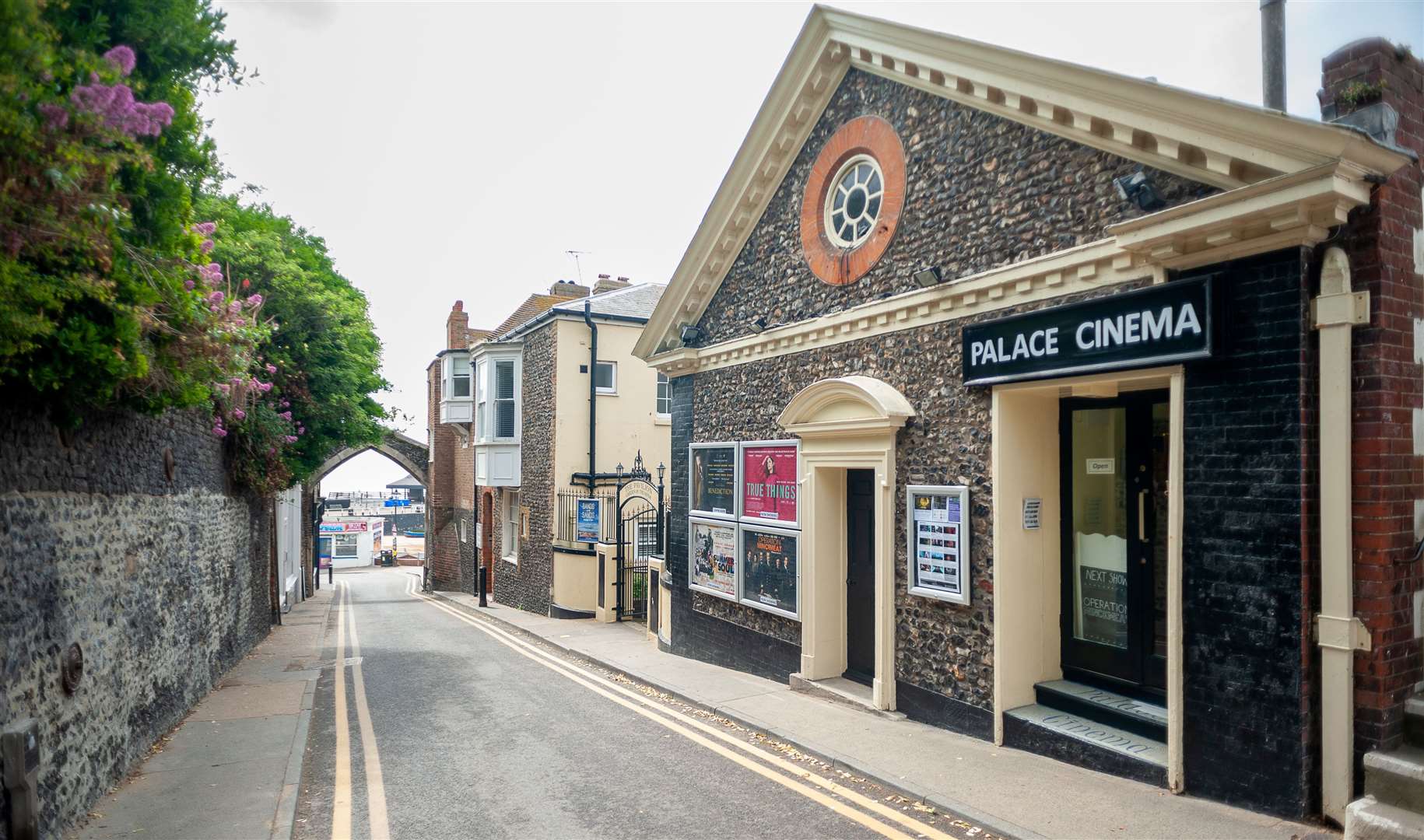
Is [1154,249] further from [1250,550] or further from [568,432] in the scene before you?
[568,432]

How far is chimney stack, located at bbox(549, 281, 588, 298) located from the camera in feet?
90.7

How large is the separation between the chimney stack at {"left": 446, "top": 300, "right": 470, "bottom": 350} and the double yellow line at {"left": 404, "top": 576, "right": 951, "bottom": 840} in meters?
22.2

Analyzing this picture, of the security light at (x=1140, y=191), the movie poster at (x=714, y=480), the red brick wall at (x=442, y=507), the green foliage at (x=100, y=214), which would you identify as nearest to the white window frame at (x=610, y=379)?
the movie poster at (x=714, y=480)

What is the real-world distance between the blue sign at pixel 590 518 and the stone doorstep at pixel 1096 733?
1383 centimetres

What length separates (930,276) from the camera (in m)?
8.07

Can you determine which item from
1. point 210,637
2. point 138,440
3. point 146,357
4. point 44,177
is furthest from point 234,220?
point 44,177

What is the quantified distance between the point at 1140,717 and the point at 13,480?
8321 mm

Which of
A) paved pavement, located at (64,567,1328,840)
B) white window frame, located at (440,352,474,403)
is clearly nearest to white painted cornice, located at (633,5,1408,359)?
paved pavement, located at (64,567,1328,840)

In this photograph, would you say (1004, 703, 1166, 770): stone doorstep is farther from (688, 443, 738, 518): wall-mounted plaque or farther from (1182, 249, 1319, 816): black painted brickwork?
(688, 443, 738, 518): wall-mounted plaque

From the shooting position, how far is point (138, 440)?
796cm

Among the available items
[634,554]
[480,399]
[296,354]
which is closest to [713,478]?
[634,554]

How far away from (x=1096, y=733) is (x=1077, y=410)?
2869 millimetres

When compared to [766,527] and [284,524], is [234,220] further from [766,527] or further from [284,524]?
[766,527]

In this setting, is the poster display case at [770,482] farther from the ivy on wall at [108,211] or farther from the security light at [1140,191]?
the ivy on wall at [108,211]
